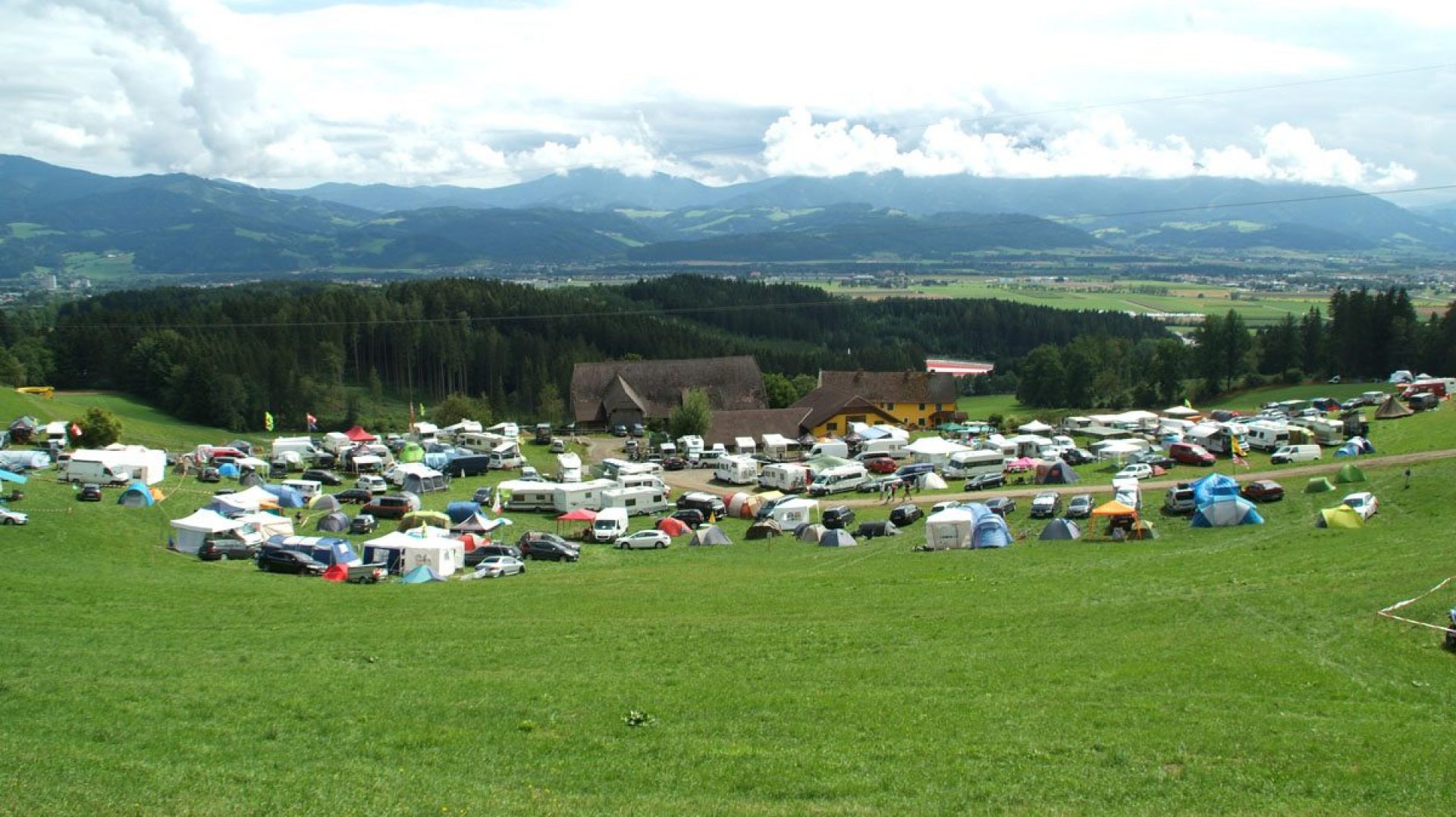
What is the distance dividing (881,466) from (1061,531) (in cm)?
1841

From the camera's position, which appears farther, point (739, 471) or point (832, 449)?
point (832, 449)

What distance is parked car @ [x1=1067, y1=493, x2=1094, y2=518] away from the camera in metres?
28.9

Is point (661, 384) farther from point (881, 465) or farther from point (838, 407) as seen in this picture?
point (881, 465)

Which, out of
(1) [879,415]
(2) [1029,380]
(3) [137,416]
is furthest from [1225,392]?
(3) [137,416]

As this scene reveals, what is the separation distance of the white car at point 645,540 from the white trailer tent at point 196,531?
9.85 metres

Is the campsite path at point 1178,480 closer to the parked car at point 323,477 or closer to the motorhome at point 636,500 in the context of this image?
the motorhome at point 636,500

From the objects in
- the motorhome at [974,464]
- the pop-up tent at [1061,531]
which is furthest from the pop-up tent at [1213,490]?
the motorhome at [974,464]

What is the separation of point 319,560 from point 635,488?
12.9m

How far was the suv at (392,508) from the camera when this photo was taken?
113 feet

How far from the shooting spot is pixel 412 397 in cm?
8462

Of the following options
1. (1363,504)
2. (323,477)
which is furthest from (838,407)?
(1363,504)

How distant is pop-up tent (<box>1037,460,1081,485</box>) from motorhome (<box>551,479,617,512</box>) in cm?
1456

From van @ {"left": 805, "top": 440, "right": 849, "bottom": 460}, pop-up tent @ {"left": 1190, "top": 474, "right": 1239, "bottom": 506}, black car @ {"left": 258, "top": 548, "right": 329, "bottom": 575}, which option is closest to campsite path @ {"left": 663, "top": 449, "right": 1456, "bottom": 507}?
pop-up tent @ {"left": 1190, "top": 474, "right": 1239, "bottom": 506}

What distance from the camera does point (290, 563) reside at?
2555 centimetres
